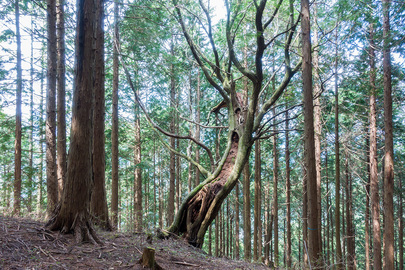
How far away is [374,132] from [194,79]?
10.8 meters

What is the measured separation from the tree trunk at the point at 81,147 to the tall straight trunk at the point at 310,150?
4.53 m

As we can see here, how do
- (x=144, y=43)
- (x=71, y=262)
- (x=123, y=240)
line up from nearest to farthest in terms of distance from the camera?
(x=71, y=262) → (x=123, y=240) → (x=144, y=43)

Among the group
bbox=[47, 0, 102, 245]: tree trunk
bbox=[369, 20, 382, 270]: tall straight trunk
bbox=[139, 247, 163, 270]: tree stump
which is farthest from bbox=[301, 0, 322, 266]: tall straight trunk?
bbox=[369, 20, 382, 270]: tall straight trunk

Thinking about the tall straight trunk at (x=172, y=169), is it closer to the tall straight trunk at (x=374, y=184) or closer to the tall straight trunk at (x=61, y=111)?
the tall straight trunk at (x=61, y=111)

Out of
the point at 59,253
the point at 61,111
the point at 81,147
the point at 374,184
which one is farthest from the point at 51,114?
the point at 374,184

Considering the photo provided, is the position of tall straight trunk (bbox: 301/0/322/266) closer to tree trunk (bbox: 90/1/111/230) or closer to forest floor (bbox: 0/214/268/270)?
forest floor (bbox: 0/214/268/270)

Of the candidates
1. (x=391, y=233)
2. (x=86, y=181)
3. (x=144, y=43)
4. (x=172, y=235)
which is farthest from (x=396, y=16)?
(x=86, y=181)

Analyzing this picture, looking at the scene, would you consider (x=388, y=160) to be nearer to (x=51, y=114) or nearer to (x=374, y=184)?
(x=374, y=184)

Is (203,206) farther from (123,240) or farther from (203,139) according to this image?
(203,139)

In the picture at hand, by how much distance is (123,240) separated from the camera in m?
5.77

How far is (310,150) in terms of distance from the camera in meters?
6.14

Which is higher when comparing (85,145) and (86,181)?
(85,145)

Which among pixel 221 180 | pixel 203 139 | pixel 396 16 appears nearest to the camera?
pixel 221 180

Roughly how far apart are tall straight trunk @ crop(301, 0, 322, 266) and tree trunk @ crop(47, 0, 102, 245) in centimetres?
453
